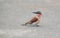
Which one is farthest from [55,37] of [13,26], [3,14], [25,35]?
[3,14]

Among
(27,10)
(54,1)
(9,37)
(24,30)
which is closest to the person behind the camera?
(9,37)

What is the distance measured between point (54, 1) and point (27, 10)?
69.8 inches

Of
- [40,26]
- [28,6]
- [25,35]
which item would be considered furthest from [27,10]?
[25,35]

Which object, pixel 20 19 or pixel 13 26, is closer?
pixel 13 26

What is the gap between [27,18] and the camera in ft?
28.5

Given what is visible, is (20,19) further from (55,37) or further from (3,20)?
(55,37)

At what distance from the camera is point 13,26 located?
7.82m

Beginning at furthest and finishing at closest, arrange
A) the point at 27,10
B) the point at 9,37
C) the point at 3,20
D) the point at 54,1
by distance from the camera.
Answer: the point at 54,1 → the point at 27,10 → the point at 3,20 → the point at 9,37

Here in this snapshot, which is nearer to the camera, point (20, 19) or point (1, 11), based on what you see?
point (20, 19)

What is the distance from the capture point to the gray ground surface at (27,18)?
23.6ft

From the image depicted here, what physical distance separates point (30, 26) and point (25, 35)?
0.78 metres

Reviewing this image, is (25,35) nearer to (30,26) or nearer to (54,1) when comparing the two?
(30,26)

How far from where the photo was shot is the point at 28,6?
34.9 feet

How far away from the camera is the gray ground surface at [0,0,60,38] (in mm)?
7180
